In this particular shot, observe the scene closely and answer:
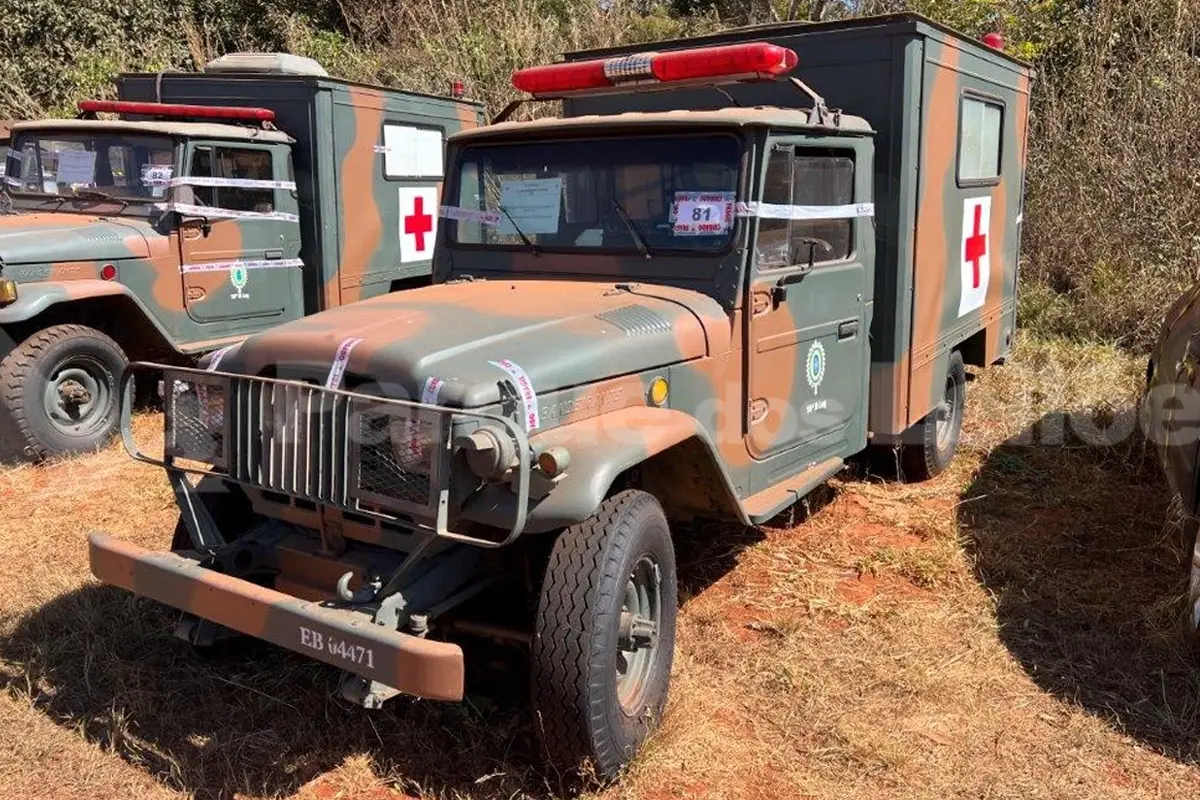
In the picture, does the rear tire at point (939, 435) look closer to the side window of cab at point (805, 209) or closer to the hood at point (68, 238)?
the side window of cab at point (805, 209)

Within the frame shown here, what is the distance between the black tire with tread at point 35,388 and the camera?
5871 millimetres

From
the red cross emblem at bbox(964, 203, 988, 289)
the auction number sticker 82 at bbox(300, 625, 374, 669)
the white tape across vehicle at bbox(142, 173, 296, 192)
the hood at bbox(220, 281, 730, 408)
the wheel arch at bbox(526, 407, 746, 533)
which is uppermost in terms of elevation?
the white tape across vehicle at bbox(142, 173, 296, 192)

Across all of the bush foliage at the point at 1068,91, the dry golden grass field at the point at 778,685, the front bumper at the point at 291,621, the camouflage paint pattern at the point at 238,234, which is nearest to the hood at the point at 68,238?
the camouflage paint pattern at the point at 238,234

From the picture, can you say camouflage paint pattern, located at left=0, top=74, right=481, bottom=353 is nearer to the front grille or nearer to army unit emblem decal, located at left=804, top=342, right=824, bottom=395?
the front grille

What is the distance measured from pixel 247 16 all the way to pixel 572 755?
55.1 feet

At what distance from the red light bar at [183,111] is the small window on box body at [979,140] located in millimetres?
4511

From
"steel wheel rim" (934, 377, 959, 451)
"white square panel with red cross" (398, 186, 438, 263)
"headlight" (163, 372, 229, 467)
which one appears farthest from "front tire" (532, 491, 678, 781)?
"white square panel with red cross" (398, 186, 438, 263)

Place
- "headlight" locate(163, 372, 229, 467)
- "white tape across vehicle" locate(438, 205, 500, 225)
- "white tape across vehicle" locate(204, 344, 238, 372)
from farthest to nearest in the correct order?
"white tape across vehicle" locate(438, 205, 500, 225) < "white tape across vehicle" locate(204, 344, 238, 372) < "headlight" locate(163, 372, 229, 467)

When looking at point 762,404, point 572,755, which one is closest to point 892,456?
point 762,404

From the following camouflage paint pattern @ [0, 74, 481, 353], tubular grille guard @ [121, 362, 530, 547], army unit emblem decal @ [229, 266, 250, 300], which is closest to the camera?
tubular grille guard @ [121, 362, 530, 547]

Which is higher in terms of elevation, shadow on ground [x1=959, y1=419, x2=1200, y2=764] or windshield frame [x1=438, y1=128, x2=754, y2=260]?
windshield frame [x1=438, y1=128, x2=754, y2=260]

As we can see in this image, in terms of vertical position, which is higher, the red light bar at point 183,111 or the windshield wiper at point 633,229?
the red light bar at point 183,111

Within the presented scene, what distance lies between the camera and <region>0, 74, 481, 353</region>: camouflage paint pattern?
6.29m

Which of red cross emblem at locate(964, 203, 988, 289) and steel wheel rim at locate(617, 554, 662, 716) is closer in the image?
steel wheel rim at locate(617, 554, 662, 716)
